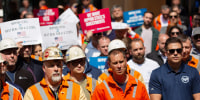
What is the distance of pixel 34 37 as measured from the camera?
8.05m

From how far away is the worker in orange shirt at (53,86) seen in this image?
5.71 m

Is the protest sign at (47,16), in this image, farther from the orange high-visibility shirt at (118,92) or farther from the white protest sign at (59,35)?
the orange high-visibility shirt at (118,92)

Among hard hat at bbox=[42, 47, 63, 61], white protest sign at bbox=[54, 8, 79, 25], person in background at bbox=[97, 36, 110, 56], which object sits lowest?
person in background at bbox=[97, 36, 110, 56]

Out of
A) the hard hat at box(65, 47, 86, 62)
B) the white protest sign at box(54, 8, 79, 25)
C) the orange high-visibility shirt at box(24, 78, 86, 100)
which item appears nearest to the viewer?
the orange high-visibility shirt at box(24, 78, 86, 100)

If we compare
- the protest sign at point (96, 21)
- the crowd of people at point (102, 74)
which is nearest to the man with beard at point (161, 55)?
the crowd of people at point (102, 74)

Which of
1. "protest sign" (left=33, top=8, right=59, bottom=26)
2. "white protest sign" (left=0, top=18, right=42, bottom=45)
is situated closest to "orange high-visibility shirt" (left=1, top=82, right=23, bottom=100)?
"white protest sign" (left=0, top=18, right=42, bottom=45)

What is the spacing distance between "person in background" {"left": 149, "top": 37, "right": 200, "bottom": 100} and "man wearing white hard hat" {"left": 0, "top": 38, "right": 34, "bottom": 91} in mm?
2456

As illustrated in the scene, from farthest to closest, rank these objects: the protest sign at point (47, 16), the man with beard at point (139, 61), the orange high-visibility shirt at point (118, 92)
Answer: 1. the protest sign at point (47, 16)
2. the man with beard at point (139, 61)
3. the orange high-visibility shirt at point (118, 92)

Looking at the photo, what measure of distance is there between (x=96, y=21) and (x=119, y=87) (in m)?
3.23

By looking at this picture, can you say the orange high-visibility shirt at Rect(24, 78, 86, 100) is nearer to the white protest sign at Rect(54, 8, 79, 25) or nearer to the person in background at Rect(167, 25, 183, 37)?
the white protest sign at Rect(54, 8, 79, 25)

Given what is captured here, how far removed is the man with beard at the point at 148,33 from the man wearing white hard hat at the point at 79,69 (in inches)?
155

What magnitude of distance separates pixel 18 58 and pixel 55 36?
1.08m

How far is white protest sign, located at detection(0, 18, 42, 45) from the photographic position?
312 inches

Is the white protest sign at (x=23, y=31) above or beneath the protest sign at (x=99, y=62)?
above
